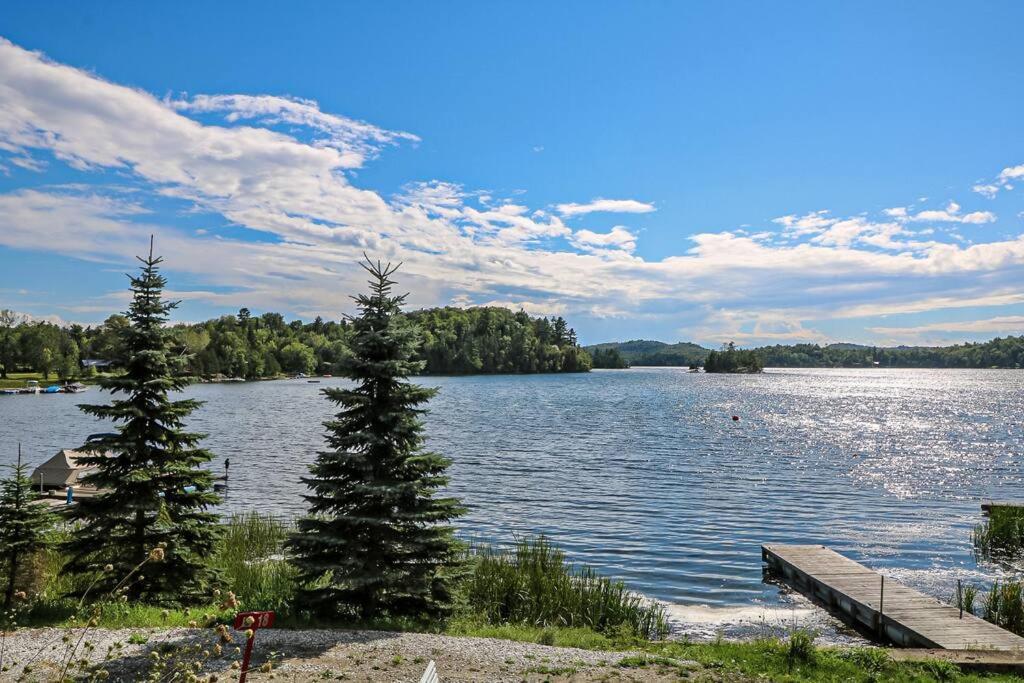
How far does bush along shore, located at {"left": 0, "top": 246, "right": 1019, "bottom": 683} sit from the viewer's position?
12266mm

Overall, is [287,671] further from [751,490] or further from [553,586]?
[751,490]

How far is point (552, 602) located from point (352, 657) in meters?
6.17

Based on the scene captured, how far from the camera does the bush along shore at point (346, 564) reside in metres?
12.3

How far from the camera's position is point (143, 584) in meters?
14.9

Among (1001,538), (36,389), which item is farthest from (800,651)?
(36,389)

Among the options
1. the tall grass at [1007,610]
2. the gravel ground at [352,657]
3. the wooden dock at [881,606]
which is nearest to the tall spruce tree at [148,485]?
the gravel ground at [352,657]

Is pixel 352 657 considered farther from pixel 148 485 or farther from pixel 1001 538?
pixel 1001 538

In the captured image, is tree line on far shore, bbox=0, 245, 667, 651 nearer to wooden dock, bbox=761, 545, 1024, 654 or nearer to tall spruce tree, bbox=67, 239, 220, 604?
tall spruce tree, bbox=67, 239, 220, 604

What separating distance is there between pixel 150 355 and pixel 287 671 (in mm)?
7662

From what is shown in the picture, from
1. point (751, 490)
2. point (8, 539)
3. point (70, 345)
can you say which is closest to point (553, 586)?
point (8, 539)

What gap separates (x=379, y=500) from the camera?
1399cm

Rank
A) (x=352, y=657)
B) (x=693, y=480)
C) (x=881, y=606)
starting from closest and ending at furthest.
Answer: (x=352, y=657) < (x=881, y=606) < (x=693, y=480)

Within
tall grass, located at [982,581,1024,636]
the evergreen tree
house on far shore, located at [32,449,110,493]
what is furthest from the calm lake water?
the evergreen tree

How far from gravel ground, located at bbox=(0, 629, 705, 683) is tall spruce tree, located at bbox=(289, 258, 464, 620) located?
1310 mm
